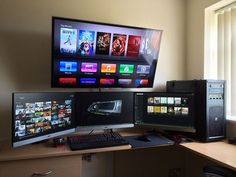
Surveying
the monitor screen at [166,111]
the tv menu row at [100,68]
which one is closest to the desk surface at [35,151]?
the monitor screen at [166,111]

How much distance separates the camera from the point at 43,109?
5.65 feet

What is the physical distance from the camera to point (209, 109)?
2.03 metres

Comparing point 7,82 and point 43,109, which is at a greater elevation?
→ point 7,82

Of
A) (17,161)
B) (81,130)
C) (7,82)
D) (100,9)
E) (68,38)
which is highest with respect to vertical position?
Answer: (100,9)

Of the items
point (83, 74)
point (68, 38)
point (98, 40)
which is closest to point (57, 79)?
point (83, 74)

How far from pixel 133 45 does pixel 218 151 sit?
4.07 feet

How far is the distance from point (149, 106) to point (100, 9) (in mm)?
1180

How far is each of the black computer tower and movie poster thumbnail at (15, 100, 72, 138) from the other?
124cm

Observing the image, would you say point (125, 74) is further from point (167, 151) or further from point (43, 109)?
point (167, 151)

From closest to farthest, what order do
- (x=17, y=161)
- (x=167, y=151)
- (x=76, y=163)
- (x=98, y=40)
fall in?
1. (x=17, y=161)
2. (x=76, y=163)
3. (x=98, y=40)
4. (x=167, y=151)

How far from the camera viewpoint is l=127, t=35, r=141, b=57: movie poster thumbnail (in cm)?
212

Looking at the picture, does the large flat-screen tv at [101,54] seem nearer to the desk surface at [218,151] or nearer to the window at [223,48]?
the window at [223,48]

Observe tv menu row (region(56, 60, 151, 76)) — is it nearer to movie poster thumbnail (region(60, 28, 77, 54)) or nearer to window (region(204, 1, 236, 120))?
movie poster thumbnail (region(60, 28, 77, 54))

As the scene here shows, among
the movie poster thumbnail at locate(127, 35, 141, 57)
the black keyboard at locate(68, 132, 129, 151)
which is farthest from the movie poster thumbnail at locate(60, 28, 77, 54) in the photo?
the black keyboard at locate(68, 132, 129, 151)
